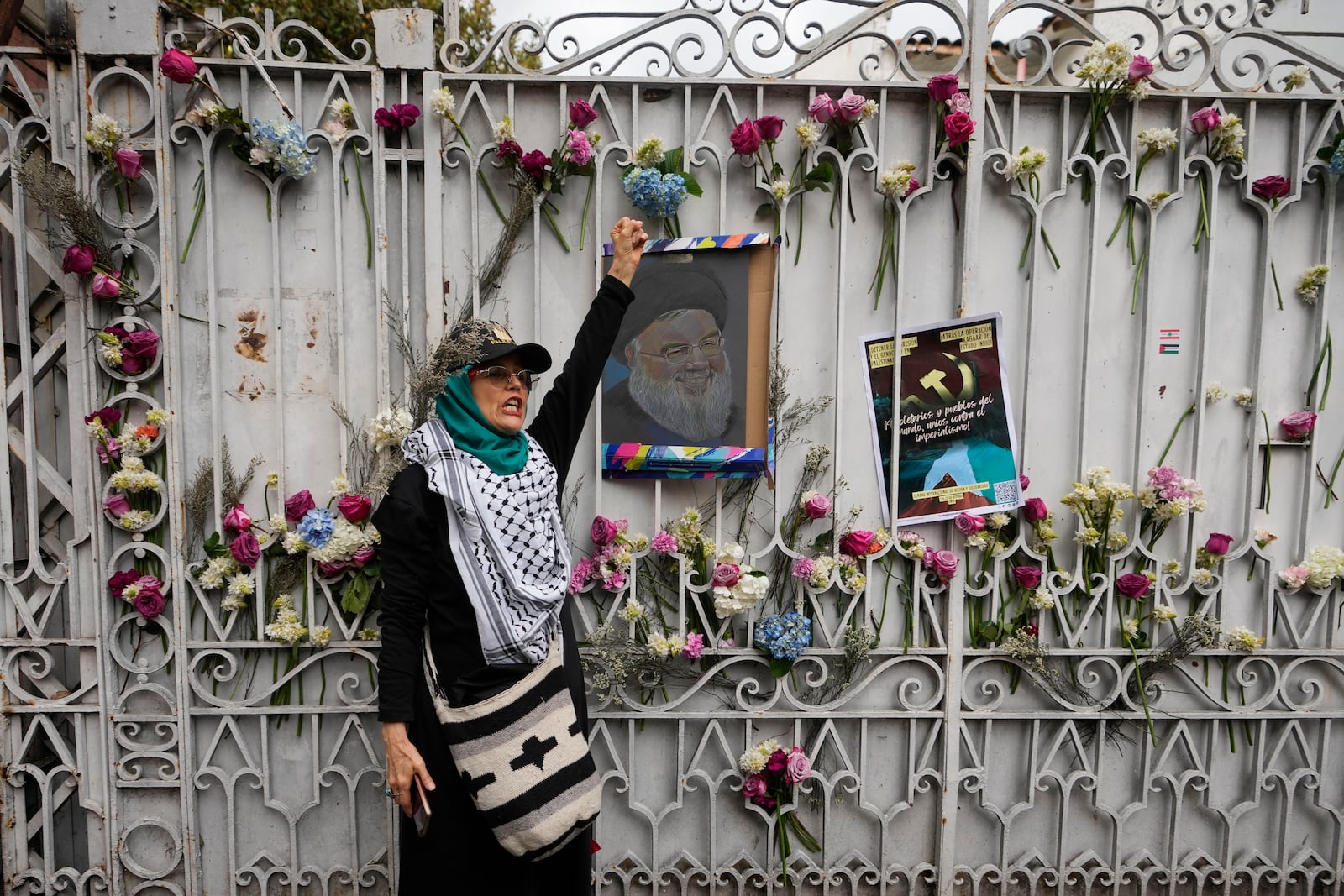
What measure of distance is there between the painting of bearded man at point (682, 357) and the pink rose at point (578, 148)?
0.39 m

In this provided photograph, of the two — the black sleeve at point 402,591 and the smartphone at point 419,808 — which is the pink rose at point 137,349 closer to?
the black sleeve at point 402,591

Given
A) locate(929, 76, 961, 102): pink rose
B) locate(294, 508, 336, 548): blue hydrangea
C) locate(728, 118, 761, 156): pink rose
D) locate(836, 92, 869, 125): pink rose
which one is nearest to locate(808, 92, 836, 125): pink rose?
locate(836, 92, 869, 125): pink rose

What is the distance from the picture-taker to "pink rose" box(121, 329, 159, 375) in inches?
93.1

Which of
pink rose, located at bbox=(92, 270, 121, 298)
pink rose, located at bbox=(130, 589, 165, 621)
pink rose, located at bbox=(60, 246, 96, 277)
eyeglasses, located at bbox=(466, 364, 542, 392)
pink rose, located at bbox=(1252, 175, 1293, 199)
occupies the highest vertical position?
pink rose, located at bbox=(1252, 175, 1293, 199)

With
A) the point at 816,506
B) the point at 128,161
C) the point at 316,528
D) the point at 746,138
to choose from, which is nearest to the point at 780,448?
the point at 816,506

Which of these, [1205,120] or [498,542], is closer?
[498,542]

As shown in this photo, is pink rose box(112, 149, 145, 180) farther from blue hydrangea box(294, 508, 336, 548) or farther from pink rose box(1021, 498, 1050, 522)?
pink rose box(1021, 498, 1050, 522)

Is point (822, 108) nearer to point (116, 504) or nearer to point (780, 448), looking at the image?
point (780, 448)

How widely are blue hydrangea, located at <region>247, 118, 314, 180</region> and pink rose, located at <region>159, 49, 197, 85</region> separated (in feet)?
0.72

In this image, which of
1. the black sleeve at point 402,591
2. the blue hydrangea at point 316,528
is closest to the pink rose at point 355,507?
the blue hydrangea at point 316,528

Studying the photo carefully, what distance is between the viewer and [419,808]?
1.87 m

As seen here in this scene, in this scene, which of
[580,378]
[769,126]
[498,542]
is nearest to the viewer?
[498,542]

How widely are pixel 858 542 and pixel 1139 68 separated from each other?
1.86 metres

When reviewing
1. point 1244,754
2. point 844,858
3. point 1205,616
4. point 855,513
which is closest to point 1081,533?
point 1205,616
